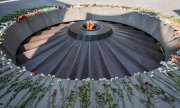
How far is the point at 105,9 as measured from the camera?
69.6 ft

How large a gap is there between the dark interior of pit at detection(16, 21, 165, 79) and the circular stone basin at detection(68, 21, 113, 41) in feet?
0.91

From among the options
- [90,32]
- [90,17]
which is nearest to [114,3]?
[90,17]

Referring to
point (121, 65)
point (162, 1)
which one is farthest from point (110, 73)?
point (162, 1)

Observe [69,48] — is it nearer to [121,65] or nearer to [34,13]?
[121,65]

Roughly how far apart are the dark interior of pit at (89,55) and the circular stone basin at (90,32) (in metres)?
0.28

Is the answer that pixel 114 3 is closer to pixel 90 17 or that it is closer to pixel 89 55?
pixel 90 17

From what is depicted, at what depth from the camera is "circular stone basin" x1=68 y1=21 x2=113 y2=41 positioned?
1562 centimetres

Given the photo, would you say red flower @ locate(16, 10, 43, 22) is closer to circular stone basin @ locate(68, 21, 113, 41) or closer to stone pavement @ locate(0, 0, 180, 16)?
circular stone basin @ locate(68, 21, 113, 41)

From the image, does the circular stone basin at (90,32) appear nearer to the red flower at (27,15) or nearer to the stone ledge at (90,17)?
the stone ledge at (90,17)

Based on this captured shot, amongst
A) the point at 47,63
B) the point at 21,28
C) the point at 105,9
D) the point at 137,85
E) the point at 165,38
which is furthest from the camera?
the point at 105,9

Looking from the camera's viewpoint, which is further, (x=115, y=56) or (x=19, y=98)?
(x=115, y=56)

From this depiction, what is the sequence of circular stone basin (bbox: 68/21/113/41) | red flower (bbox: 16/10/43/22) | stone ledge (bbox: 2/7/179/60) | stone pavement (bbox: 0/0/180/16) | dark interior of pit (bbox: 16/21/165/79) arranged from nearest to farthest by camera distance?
dark interior of pit (bbox: 16/21/165/79)
circular stone basin (bbox: 68/21/113/41)
stone ledge (bbox: 2/7/179/60)
red flower (bbox: 16/10/43/22)
stone pavement (bbox: 0/0/180/16)

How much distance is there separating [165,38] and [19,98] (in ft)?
38.7

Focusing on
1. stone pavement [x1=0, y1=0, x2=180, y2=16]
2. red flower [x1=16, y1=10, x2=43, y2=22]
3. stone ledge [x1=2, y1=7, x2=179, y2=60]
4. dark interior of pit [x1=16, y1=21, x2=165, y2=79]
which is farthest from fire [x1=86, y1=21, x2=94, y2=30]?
stone pavement [x1=0, y1=0, x2=180, y2=16]
